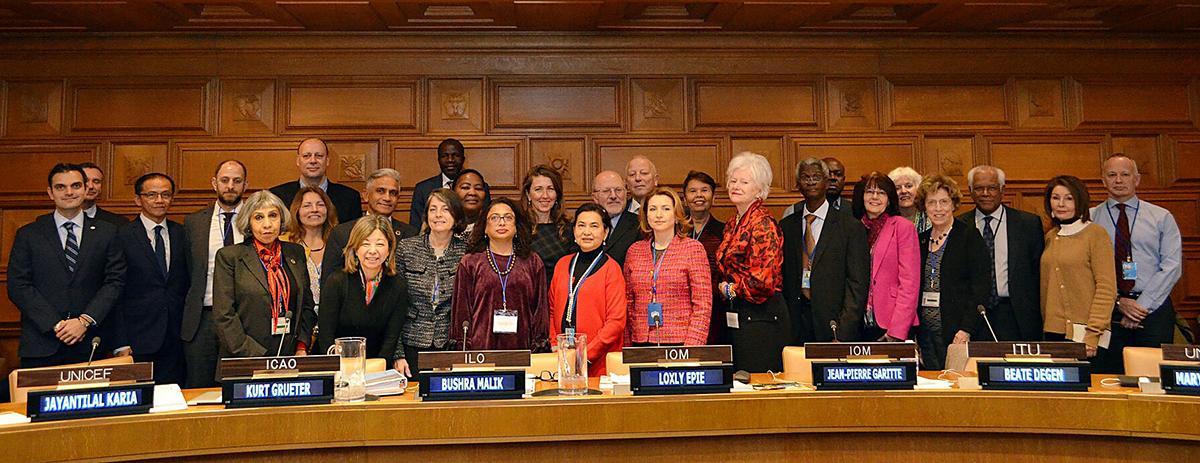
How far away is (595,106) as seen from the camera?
20.6ft

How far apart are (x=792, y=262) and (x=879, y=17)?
2708mm

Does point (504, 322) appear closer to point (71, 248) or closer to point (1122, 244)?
point (71, 248)

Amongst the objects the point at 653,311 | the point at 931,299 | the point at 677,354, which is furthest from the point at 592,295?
the point at 931,299

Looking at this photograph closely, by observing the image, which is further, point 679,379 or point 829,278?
point 829,278

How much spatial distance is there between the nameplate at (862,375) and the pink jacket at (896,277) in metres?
1.71

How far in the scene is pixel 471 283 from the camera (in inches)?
152

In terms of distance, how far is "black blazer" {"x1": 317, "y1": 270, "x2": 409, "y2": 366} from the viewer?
147 inches

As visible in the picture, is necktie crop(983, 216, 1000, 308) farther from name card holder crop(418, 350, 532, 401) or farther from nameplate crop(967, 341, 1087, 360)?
name card holder crop(418, 350, 532, 401)

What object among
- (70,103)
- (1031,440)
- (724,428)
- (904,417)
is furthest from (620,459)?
(70,103)

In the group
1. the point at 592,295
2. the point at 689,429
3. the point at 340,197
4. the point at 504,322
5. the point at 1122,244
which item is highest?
the point at 340,197

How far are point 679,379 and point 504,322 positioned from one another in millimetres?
1412

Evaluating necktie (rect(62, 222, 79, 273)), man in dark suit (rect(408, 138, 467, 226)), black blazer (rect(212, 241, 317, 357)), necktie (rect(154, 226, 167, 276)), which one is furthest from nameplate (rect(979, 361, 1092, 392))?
necktie (rect(62, 222, 79, 273))

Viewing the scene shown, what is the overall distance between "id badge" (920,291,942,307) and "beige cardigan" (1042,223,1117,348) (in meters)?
0.63

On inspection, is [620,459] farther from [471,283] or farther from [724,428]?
[471,283]
